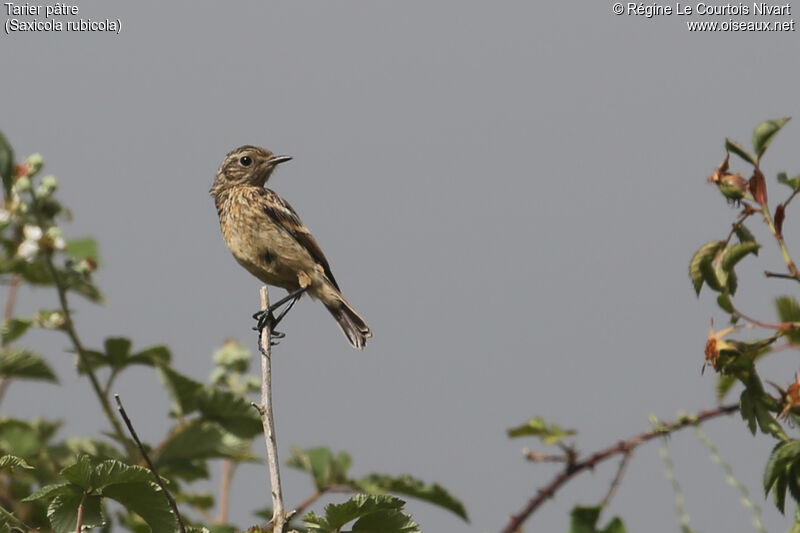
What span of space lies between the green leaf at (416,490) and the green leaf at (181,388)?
907 millimetres

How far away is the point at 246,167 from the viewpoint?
323 inches

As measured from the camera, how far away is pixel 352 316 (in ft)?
23.9

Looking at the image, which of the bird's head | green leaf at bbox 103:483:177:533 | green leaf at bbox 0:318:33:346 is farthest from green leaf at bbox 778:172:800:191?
the bird's head

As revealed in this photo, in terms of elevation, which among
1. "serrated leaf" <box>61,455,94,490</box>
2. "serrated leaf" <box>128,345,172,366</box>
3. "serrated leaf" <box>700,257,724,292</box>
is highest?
→ "serrated leaf" <box>128,345,172,366</box>

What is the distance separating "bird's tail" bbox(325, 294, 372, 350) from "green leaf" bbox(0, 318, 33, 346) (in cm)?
224

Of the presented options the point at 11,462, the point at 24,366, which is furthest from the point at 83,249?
the point at 11,462

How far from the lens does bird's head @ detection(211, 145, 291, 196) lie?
813 centimetres

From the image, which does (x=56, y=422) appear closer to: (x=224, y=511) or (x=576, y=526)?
(x=224, y=511)

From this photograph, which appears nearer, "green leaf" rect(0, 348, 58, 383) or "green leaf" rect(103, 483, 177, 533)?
"green leaf" rect(103, 483, 177, 533)

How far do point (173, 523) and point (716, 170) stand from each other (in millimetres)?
1678

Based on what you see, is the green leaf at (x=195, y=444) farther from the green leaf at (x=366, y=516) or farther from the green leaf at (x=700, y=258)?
the green leaf at (x=700, y=258)

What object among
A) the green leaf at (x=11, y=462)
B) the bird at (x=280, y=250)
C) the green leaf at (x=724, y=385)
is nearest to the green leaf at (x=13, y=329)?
the bird at (x=280, y=250)

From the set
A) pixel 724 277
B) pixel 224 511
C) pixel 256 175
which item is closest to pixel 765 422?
pixel 724 277

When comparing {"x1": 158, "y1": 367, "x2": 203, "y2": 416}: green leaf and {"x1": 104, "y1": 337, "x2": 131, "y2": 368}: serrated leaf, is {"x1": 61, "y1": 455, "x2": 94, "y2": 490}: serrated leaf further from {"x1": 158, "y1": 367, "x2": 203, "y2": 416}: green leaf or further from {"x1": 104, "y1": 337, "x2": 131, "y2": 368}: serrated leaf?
{"x1": 104, "y1": 337, "x2": 131, "y2": 368}: serrated leaf
